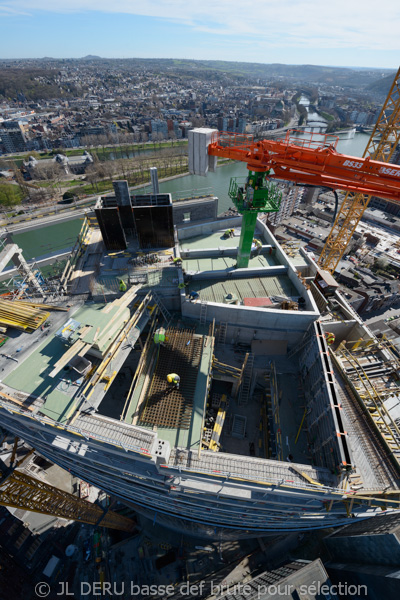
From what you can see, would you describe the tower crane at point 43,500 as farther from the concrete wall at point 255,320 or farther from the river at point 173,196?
the river at point 173,196

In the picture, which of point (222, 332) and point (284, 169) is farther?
point (222, 332)

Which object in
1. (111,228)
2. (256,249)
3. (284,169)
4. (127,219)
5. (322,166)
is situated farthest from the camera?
(256,249)

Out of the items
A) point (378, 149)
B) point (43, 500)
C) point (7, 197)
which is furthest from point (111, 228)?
point (7, 197)

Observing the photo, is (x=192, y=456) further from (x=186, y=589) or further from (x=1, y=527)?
(x=1, y=527)

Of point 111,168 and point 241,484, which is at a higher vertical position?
point 241,484

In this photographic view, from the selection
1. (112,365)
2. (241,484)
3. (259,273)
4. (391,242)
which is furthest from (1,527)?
(391,242)

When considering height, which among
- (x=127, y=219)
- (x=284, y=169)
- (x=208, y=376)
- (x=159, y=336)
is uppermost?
(x=284, y=169)

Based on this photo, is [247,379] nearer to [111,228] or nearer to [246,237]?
[246,237]
